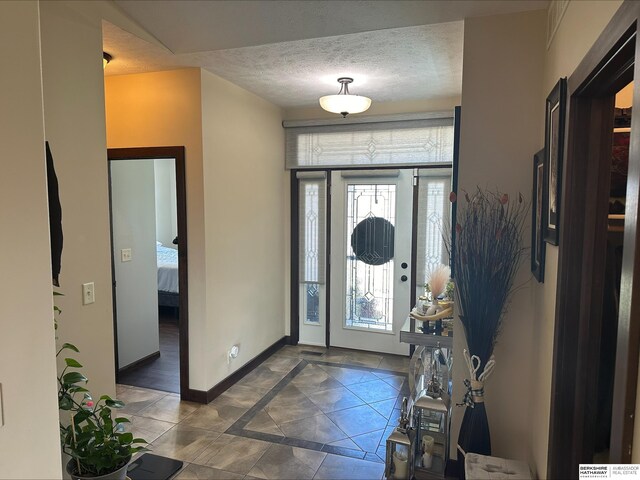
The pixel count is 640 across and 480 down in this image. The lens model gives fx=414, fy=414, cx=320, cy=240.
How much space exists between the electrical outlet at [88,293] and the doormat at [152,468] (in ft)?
3.59

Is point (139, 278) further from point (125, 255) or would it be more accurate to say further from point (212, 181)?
point (212, 181)

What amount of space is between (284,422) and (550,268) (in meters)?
2.22

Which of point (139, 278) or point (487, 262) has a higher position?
point (487, 262)

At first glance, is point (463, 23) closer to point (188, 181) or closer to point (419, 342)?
point (419, 342)

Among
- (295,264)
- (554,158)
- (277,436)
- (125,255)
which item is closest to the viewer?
(554,158)

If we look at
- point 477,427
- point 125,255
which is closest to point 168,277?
point 125,255

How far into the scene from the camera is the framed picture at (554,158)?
1619 mm

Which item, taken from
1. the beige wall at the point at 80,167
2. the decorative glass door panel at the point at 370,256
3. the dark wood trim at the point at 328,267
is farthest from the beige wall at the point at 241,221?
the beige wall at the point at 80,167

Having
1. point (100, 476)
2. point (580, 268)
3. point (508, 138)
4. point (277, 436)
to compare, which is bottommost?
point (277, 436)

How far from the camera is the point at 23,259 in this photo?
3.80ft

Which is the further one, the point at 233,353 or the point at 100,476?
the point at 233,353

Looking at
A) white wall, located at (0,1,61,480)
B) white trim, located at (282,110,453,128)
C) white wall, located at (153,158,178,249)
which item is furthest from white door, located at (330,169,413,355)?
white wall, located at (153,158,178,249)

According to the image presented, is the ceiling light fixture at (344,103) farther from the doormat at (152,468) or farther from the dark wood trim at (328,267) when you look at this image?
the doormat at (152,468)

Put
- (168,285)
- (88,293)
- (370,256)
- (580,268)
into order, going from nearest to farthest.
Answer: (580,268) → (88,293) → (370,256) → (168,285)
